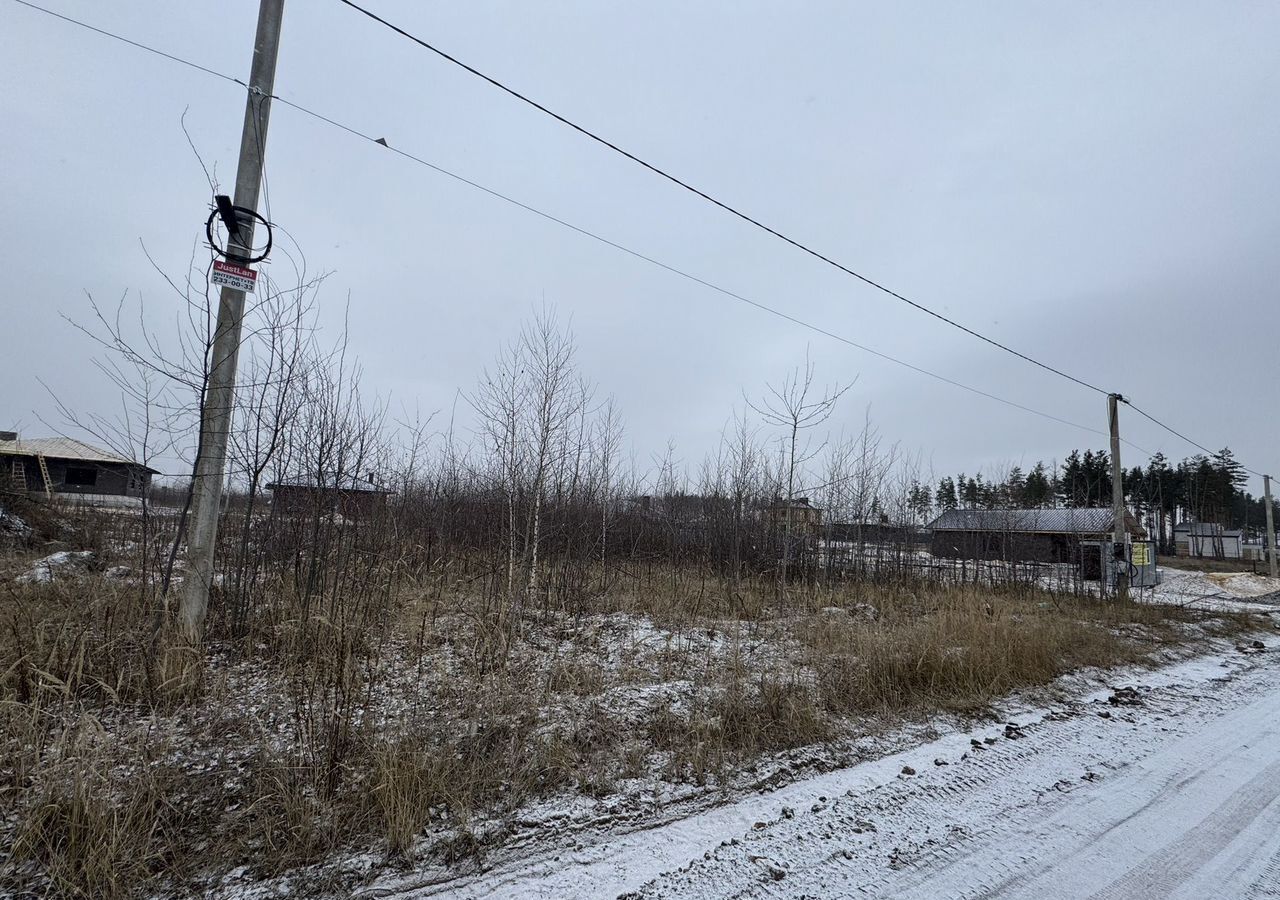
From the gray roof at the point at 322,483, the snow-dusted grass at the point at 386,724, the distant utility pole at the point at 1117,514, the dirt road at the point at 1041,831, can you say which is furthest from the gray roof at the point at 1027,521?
the gray roof at the point at 322,483

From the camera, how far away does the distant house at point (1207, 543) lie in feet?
161

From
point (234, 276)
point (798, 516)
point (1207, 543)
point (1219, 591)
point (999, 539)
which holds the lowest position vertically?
point (1219, 591)

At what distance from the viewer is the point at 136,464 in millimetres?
3965

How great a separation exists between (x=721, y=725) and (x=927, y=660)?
2.45 metres

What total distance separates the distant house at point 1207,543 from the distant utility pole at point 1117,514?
49.0m

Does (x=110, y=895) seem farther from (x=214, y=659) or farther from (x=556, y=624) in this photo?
(x=556, y=624)

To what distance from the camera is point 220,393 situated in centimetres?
409

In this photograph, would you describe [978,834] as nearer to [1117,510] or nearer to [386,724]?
[386,724]

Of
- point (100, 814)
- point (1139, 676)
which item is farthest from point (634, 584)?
point (100, 814)

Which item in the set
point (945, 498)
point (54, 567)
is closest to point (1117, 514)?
point (54, 567)

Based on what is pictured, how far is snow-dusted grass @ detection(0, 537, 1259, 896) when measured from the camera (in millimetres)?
2283

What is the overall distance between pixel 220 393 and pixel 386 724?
2687 mm

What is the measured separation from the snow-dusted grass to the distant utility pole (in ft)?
24.8

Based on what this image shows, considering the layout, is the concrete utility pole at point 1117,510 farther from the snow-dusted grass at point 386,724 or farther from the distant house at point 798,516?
the snow-dusted grass at point 386,724
